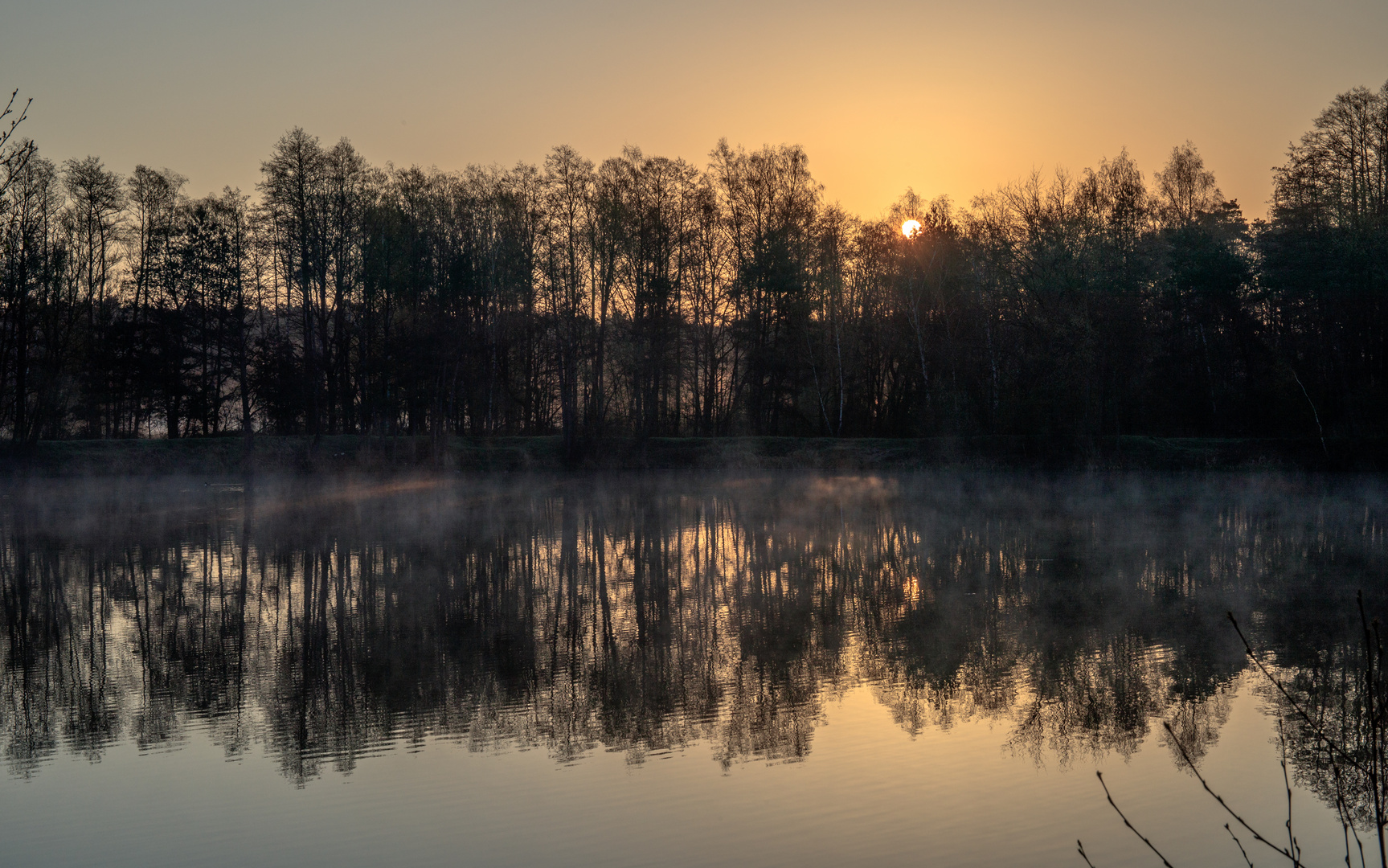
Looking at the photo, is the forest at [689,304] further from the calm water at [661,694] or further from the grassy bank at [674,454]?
the calm water at [661,694]

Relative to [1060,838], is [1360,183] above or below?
above

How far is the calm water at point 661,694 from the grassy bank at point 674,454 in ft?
59.4

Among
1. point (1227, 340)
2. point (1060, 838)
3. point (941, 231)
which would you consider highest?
point (941, 231)

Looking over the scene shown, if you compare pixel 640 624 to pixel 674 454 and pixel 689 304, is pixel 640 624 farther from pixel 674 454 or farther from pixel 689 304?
Answer: pixel 689 304

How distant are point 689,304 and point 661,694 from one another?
1638 inches

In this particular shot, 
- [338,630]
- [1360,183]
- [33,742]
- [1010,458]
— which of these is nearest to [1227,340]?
[1360,183]

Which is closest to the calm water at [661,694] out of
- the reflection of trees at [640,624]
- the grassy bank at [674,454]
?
the reflection of trees at [640,624]

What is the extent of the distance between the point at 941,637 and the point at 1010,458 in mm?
A: 30100

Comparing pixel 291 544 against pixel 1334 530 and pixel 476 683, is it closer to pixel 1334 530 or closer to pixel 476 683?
pixel 476 683

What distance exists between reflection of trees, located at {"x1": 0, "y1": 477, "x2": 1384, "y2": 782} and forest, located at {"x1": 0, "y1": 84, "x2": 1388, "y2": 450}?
1711 cm

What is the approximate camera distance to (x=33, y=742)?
344 inches

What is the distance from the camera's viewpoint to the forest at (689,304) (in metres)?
40.8

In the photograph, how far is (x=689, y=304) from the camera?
50.8 meters

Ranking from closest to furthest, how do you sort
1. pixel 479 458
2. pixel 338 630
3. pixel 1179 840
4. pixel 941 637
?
1. pixel 1179 840
2. pixel 941 637
3. pixel 338 630
4. pixel 479 458
